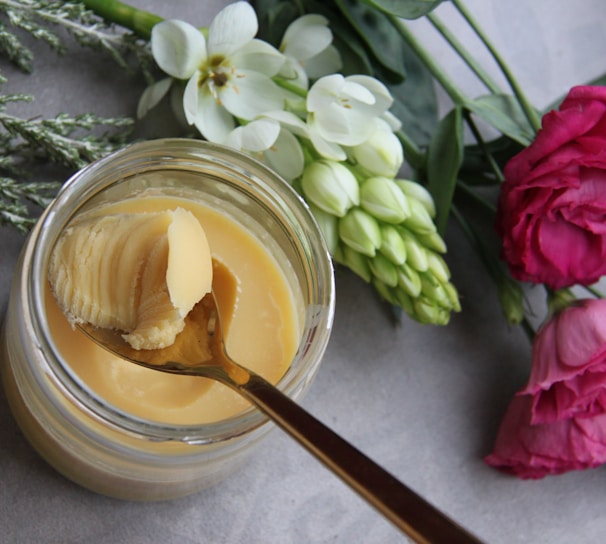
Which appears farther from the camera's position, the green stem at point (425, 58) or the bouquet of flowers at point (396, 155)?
the green stem at point (425, 58)

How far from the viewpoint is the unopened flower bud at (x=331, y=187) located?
0.71 meters

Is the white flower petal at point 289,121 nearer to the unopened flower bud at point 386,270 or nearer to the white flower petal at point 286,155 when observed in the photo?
the white flower petal at point 286,155

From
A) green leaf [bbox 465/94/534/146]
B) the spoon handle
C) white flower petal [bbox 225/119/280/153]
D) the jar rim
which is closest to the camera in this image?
the spoon handle

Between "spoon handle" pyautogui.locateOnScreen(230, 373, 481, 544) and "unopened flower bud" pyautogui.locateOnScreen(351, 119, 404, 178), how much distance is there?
253mm

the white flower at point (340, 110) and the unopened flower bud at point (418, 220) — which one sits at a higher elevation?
the white flower at point (340, 110)

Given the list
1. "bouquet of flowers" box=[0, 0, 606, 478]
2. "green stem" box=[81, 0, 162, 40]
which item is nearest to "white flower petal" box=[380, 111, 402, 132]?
"bouquet of flowers" box=[0, 0, 606, 478]

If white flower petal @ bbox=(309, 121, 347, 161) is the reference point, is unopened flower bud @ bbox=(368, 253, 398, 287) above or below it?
below

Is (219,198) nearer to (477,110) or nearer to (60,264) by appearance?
(60,264)

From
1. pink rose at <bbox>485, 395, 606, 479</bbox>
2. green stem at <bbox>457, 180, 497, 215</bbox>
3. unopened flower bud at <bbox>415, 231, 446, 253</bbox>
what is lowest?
pink rose at <bbox>485, 395, 606, 479</bbox>

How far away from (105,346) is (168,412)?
0.20 ft

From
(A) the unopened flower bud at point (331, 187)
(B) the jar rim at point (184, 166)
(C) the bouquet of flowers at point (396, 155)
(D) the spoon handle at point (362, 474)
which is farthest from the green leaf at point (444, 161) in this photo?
(D) the spoon handle at point (362, 474)

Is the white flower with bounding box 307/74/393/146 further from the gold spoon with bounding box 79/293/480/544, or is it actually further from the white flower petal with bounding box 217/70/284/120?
the gold spoon with bounding box 79/293/480/544

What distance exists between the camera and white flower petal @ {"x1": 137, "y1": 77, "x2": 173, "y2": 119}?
0.77m

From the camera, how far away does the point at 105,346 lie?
0.58m
